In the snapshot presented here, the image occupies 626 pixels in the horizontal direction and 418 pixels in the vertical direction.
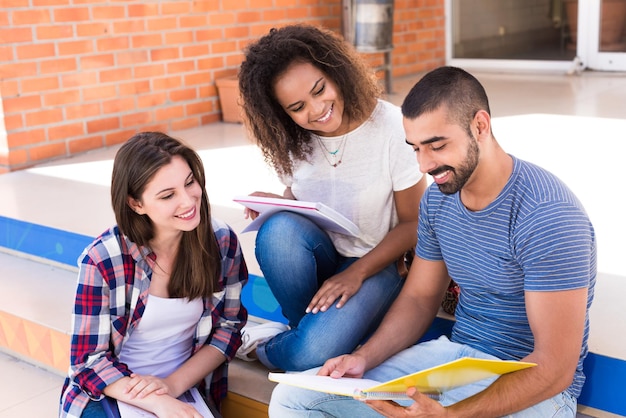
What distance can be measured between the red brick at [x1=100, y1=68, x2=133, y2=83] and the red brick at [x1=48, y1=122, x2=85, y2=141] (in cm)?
30

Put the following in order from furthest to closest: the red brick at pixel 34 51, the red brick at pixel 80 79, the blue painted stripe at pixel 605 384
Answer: the red brick at pixel 80 79 → the red brick at pixel 34 51 → the blue painted stripe at pixel 605 384

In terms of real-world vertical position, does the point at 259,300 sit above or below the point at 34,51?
below

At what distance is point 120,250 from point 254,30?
3.81 m

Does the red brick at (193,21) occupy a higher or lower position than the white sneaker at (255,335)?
higher

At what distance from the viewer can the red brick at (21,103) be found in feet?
13.5

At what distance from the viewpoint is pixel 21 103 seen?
4168 millimetres

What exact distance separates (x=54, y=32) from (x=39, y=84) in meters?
0.30

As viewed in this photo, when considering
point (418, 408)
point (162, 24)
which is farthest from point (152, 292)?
point (162, 24)

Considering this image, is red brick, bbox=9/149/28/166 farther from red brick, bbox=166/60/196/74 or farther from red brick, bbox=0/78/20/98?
red brick, bbox=166/60/196/74

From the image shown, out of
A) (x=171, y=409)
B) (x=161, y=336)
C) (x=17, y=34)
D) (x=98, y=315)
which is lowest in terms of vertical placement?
(x=171, y=409)

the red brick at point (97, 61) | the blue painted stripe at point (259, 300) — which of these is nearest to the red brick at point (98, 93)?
the red brick at point (97, 61)

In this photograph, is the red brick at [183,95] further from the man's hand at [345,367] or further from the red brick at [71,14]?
the man's hand at [345,367]

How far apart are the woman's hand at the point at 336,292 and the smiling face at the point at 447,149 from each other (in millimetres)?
499

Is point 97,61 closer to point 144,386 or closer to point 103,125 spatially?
point 103,125
